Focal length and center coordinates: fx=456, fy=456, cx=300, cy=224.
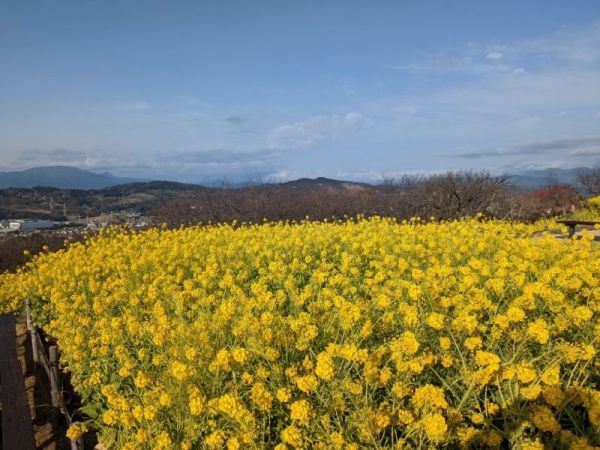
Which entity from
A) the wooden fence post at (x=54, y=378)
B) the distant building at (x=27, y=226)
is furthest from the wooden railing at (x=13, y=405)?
the distant building at (x=27, y=226)

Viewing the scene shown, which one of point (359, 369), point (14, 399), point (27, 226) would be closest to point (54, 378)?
point (14, 399)

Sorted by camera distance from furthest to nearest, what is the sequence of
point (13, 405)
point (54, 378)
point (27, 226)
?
point (27, 226) < point (54, 378) < point (13, 405)

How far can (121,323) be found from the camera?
166 inches

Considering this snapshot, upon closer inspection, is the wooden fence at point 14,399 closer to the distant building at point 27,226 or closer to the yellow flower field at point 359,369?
the yellow flower field at point 359,369

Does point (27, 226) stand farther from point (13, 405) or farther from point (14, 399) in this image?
point (13, 405)

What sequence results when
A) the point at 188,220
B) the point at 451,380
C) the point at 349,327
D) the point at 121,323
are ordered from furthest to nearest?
1. the point at 188,220
2. the point at 121,323
3. the point at 349,327
4. the point at 451,380

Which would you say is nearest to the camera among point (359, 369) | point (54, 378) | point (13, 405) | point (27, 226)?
point (359, 369)

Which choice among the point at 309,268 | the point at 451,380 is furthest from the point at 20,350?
the point at 451,380

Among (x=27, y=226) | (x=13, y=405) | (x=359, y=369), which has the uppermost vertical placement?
(x=27, y=226)

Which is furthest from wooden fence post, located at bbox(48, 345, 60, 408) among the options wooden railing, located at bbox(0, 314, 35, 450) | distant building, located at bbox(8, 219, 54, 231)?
distant building, located at bbox(8, 219, 54, 231)

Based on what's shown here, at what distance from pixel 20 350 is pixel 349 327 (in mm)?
6511

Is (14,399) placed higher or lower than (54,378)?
higher

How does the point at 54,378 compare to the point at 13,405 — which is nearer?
the point at 13,405

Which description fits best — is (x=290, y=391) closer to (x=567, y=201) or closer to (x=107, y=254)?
(x=107, y=254)
